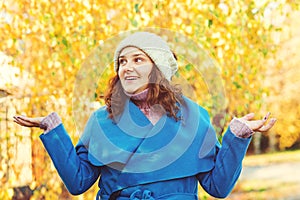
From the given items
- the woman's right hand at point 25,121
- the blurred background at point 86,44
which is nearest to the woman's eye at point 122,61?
the woman's right hand at point 25,121

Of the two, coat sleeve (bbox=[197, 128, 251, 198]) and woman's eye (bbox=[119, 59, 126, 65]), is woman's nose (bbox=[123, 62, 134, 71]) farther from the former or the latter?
coat sleeve (bbox=[197, 128, 251, 198])

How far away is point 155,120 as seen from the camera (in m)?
1.42

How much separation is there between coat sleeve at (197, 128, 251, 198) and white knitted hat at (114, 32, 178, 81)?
21 cm

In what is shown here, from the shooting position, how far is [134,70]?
1372 millimetres

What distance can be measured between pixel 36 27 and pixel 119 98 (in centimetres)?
165

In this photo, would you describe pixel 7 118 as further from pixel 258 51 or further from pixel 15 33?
pixel 258 51

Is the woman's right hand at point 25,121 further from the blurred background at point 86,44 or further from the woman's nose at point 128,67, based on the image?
the blurred background at point 86,44

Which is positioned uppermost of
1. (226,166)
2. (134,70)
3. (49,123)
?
(134,70)

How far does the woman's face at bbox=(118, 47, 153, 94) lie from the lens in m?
1.37

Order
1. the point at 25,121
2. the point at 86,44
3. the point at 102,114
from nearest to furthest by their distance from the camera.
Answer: the point at 25,121
the point at 102,114
the point at 86,44

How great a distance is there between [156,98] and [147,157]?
152 mm

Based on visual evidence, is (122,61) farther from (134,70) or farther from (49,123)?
(49,123)

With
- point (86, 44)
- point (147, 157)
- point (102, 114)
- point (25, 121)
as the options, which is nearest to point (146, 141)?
point (147, 157)

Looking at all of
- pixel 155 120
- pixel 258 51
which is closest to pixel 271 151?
pixel 258 51
